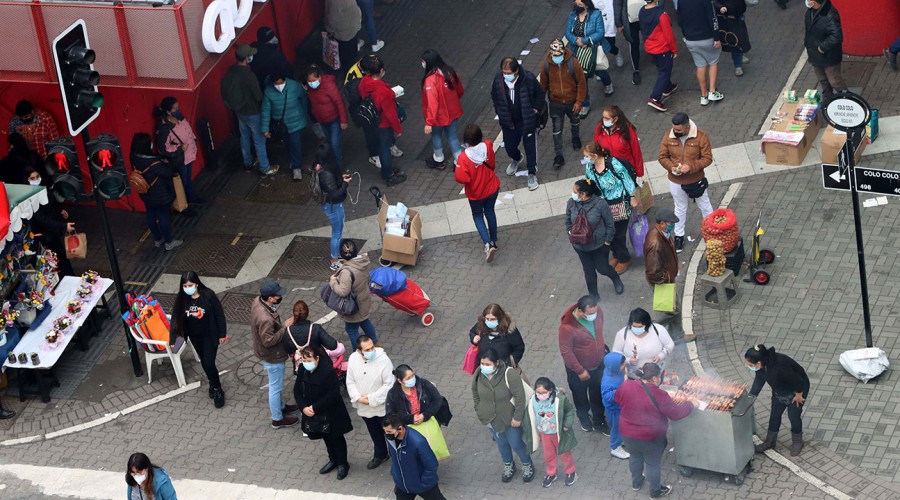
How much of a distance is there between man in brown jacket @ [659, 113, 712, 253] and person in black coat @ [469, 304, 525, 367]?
3440 mm

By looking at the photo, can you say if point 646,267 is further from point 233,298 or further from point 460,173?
point 233,298

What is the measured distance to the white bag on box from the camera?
1609cm

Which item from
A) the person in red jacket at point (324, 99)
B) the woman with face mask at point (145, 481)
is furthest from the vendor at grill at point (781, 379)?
the person in red jacket at point (324, 99)

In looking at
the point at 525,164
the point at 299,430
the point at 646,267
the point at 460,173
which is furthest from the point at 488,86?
the point at 299,430

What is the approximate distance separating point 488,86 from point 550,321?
5.98 m

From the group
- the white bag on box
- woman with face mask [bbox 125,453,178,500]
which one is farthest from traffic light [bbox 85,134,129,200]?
the white bag on box

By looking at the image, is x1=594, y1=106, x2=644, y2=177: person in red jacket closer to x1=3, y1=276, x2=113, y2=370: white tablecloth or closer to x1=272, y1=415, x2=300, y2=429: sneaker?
x1=272, y1=415, x2=300, y2=429: sneaker

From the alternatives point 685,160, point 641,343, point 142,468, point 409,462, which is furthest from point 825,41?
point 142,468

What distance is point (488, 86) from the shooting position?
75.2 ft

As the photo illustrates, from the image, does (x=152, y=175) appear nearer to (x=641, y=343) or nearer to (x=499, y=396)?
(x=499, y=396)

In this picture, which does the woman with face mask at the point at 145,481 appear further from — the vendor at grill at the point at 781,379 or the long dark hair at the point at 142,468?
the vendor at grill at the point at 781,379

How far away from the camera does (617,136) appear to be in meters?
18.5

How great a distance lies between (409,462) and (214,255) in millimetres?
6705

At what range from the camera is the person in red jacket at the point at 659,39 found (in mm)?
21000
